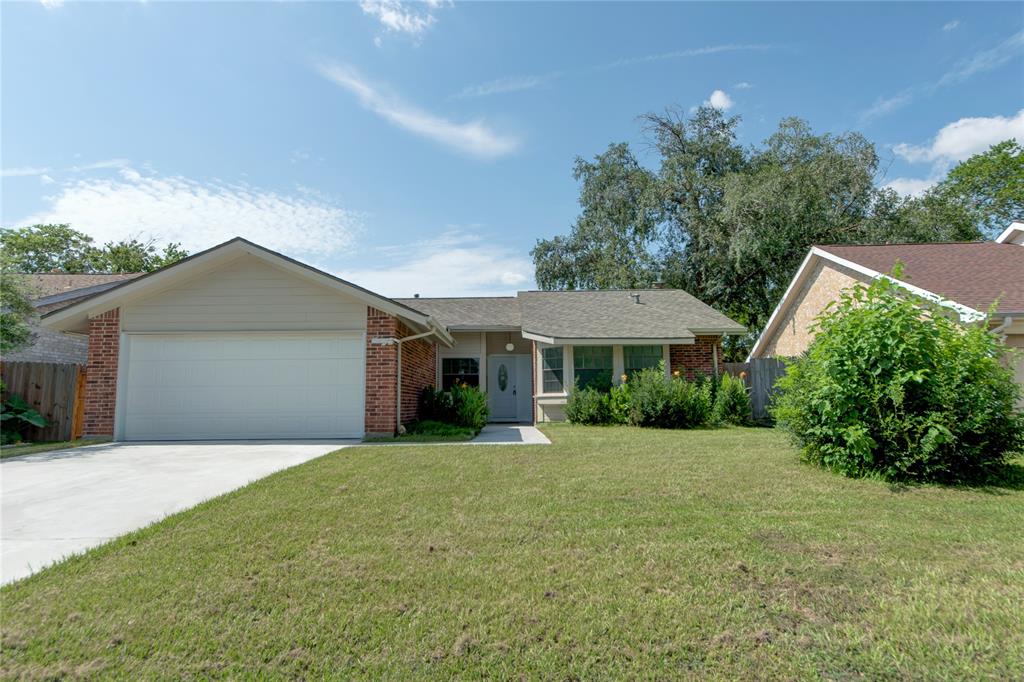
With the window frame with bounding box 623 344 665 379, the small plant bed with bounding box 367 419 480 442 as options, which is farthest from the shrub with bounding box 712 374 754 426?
the small plant bed with bounding box 367 419 480 442

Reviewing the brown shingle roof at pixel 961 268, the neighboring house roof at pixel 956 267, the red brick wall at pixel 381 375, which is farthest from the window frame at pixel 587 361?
the brown shingle roof at pixel 961 268

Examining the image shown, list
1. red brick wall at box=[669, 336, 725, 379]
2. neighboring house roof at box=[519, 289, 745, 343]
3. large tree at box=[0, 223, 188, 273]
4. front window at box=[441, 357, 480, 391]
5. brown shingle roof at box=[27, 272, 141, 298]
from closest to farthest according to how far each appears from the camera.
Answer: neighboring house roof at box=[519, 289, 745, 343], red brick wall at box=[669, 336, 725, 379], front window at box=[441, 357, 480, 391], brown shingle roof at box=[27, 272, 141, 298], large tree at box=[0, 223, 188, 273]

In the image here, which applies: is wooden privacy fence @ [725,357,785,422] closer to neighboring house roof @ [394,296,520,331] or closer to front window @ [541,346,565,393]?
front window @ [541,346,565,393]

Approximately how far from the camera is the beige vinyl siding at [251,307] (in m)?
10.6

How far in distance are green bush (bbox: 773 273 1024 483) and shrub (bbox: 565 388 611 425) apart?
6607 millimetres

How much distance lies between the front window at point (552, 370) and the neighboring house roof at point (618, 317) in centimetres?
65

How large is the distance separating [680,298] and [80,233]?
124 ft

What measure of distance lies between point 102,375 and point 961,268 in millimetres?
19321

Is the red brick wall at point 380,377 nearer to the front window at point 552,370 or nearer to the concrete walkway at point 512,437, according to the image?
the concrete walkway at point 512,437

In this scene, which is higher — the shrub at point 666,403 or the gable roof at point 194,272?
the gable roof at point 194,272

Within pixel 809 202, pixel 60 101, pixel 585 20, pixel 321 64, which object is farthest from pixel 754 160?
pixel 60 101

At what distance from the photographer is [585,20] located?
11.2 metres

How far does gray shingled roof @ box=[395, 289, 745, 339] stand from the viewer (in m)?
14.1

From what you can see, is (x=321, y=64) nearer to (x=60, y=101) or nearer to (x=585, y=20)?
(x=60, y=101)
